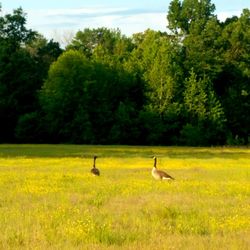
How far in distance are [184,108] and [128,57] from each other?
1547cm

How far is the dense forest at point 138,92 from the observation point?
277ft

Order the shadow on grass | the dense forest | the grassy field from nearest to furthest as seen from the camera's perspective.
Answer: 1. the grassy field
2. the shadow on grass
3. the dense forest

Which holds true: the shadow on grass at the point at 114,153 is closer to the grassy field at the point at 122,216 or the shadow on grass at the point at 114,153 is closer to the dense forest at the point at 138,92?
the dense forest at the point at 138,92

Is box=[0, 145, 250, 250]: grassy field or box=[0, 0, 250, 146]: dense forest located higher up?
box=[0, 0, 250, 146]: dense forest

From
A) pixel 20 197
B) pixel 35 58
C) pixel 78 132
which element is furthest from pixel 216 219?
pixel 35 58

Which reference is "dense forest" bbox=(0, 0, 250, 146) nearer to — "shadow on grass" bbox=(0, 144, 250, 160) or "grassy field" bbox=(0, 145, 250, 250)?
"shadow on grass" bbox=(0, 144, 250, 160)

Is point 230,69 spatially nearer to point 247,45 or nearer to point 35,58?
point 247,45

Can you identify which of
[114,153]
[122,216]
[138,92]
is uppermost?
[138,92]

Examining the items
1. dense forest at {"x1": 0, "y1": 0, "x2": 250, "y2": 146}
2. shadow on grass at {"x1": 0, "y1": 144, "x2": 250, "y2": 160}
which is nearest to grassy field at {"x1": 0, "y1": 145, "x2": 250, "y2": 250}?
shadow on grass at {"x1": 0, "y1": 144, "x2": 250, "y2": 160}

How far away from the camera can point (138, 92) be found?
3600 inches

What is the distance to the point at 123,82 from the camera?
8994cm

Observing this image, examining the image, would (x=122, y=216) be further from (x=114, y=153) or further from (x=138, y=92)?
(x=138, y=92)

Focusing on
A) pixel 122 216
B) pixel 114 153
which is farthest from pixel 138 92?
pixel 122 216

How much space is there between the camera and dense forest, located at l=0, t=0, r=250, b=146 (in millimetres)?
84438
